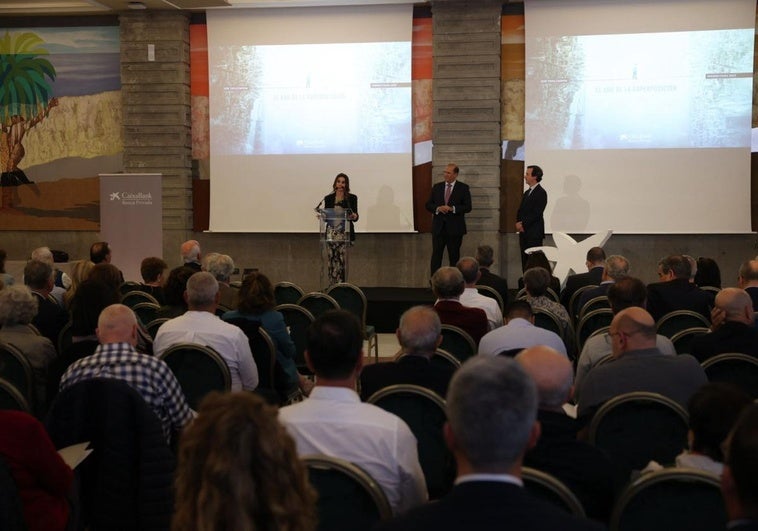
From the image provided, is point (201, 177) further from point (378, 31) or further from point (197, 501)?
point (197, 501)

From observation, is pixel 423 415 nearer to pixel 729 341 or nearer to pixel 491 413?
pixel 491 413

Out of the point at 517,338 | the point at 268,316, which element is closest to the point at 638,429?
the point at 517,338

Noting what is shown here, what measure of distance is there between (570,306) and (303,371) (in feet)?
7.77

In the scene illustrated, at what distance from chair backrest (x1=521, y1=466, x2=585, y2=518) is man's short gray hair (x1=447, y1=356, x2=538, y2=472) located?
44cm

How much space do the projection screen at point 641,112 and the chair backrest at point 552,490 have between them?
33.1 feet

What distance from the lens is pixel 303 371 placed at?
20.9ft

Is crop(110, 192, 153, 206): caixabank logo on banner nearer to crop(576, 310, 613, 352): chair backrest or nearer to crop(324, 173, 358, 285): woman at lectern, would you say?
crop(324, 173, 358, 285): woman at lectern

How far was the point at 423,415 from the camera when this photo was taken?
10.6 feet

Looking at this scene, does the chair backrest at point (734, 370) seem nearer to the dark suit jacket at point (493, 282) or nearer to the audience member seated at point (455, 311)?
the audience member seated at point (455, 311)

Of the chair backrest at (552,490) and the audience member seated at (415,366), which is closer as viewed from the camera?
the chair backrest at (552,490)

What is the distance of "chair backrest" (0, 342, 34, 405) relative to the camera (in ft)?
13.7

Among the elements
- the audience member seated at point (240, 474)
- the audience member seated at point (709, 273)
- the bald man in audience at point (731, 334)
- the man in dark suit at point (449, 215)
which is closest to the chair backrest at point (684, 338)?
the bald man in audience at point (731, 334)

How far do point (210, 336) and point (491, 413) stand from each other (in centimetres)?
292

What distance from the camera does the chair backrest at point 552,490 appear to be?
216cm
